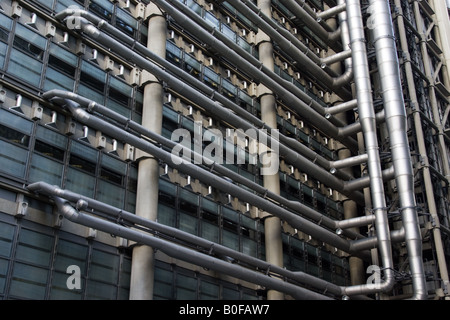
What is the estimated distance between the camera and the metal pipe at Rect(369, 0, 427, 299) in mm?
39281

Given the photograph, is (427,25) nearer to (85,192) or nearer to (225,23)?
(225,23)

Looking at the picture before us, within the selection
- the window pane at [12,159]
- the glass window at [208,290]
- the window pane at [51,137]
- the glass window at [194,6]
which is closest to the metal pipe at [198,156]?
the window pane at [51,137]

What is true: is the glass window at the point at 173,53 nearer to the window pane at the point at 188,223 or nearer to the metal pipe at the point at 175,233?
the window pane at the point at 188,223

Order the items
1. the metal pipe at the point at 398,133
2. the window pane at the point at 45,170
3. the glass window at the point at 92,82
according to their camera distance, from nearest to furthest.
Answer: the window pane at the point at 45,170, the glass window at the point at 92,82, the metal pipe at the point at 398,133

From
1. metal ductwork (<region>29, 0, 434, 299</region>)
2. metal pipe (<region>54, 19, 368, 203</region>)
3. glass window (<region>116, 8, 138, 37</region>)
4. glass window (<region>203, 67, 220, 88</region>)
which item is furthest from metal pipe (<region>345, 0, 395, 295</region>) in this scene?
glass window (<region>116, 8, 138, 37</region>)

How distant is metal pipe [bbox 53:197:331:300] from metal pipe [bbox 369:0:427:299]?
7.31 meters

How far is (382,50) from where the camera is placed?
145 feet

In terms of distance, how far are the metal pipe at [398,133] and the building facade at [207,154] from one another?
0.33ft

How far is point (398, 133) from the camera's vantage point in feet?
137

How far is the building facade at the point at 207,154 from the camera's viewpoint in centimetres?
2581

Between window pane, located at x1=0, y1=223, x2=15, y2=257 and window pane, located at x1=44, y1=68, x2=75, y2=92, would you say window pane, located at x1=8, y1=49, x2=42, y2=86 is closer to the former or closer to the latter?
window pane, located at x1=44, y1=68, x2=75, y2=92

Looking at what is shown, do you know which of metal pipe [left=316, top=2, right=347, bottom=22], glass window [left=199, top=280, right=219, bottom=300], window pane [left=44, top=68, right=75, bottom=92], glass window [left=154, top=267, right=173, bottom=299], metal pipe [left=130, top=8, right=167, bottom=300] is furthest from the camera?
metal pipe [left=316, top=2, right=347, bottom=22]

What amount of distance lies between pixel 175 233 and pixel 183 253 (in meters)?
1.07
